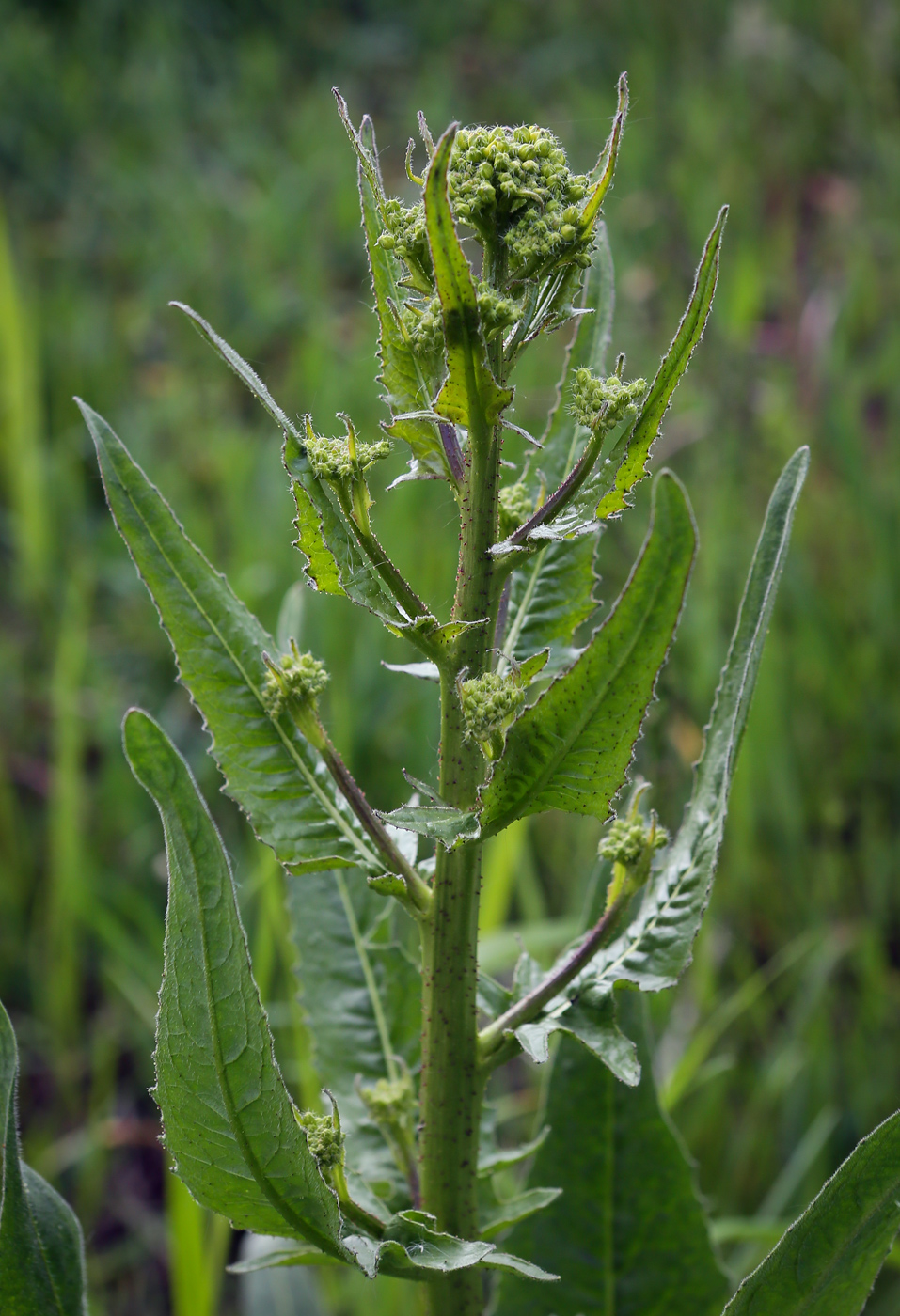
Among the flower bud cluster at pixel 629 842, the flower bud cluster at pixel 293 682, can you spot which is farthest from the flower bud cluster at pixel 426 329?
the flower bud cluster at pixel 629 842

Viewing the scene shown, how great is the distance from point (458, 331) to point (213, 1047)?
0.46 metres

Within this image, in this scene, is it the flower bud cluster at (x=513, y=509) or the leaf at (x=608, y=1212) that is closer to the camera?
the flower bud cluster at (x=513, y=509)

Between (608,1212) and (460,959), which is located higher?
(460,959)

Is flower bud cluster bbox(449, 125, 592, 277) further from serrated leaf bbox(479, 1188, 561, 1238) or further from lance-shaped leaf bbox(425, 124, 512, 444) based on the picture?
serrated leaf bbox(479, 1188, 561, 1238)

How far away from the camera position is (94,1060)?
2.01 m

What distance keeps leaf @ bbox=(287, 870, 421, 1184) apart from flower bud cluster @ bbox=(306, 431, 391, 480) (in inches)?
19.3

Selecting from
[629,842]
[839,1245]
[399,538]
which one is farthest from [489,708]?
[399,538]

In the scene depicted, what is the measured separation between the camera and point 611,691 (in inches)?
29.0

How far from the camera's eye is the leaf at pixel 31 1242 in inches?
31.9

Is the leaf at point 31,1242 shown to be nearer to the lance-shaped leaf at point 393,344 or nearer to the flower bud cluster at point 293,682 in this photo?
the flower bud cluster at point 293,682

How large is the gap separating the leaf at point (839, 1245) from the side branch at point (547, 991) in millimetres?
210

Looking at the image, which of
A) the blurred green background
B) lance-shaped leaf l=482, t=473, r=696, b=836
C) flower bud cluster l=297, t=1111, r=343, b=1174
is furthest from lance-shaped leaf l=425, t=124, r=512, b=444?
the blurred green background

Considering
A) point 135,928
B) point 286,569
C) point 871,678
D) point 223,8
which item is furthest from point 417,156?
point 135,928

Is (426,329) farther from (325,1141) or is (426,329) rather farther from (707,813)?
(325,1141)
